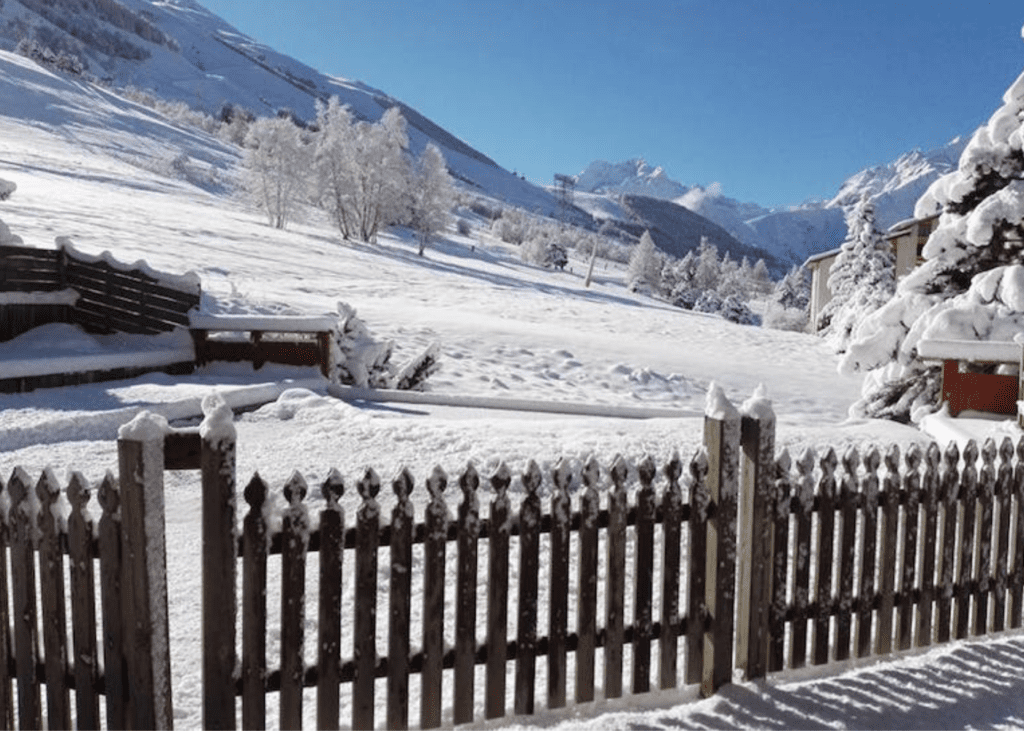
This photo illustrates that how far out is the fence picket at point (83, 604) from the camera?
3.06 metres

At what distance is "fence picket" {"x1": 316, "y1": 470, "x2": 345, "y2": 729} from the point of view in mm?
3229

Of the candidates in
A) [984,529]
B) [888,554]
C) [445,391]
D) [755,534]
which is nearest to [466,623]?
[755,534]

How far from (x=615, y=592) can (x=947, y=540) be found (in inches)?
84.4

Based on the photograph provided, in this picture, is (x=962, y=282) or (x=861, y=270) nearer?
(x=962, y=282)

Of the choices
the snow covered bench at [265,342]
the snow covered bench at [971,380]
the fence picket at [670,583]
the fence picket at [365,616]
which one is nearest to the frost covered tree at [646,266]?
the snow covered bench at [265,342]

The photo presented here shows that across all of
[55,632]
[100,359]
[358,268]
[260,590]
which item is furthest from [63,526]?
[358,268]

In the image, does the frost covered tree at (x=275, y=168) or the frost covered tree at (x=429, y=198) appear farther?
the frost covered tree at (x=429, y=198)

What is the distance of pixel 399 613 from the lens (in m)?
3.38

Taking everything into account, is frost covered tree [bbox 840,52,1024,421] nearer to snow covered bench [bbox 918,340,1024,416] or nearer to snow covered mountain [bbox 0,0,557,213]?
snow covered bench [bbox 918,340,1024,416]

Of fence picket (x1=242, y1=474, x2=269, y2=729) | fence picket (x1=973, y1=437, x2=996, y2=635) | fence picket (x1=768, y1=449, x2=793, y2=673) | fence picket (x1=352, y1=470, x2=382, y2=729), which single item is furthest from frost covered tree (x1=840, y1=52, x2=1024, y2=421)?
fence picket (x1=242, y1=474, x2=269, y2=729)

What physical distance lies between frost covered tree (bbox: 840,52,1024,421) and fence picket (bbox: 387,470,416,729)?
9299 mm

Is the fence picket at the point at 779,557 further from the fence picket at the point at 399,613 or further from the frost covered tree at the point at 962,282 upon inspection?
the frost covered tree at the point at 962,282

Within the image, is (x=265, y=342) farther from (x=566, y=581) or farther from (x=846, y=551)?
(x=846, y=551)

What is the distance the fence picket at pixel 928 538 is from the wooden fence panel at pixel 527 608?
7.74ft
